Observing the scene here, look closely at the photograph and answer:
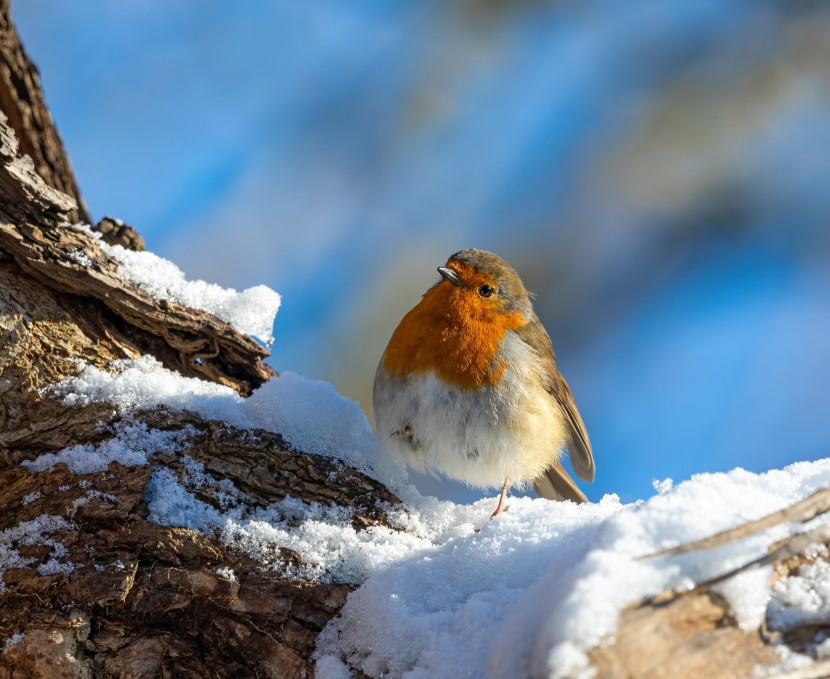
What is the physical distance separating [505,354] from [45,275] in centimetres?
165

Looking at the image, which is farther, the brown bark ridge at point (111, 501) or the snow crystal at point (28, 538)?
the snow crystal at point (28, 538)

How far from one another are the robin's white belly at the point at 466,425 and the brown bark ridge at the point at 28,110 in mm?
2083

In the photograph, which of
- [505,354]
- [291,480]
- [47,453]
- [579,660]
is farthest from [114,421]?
[579,660]

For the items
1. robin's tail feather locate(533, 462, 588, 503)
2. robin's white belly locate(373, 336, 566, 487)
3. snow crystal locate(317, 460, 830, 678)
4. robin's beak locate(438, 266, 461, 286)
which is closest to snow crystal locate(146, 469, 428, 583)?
snow crystal locate(317, 460, 830, 678)

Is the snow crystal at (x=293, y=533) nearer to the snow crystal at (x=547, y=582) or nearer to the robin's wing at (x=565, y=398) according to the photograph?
the snow crystal at (x=547, y=582)

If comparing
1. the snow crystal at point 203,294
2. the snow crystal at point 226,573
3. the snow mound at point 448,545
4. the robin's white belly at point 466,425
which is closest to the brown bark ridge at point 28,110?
the snow crystal at point 203,294

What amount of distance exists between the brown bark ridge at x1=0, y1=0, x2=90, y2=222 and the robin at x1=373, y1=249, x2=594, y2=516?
1998 mm

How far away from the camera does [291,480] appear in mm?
2221

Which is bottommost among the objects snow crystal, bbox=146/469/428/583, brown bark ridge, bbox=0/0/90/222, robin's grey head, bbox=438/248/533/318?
snow crystal, bbox=146/469/428/583

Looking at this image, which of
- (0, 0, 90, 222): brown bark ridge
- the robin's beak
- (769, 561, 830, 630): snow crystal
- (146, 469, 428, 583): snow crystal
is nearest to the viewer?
(769, 561, 830, 630): snow crystal

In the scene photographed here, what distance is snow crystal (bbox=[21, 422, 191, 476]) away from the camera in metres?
2.12

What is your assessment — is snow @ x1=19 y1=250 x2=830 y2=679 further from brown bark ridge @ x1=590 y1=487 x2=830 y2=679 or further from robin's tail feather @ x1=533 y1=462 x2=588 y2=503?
robin's tail feather @ x1=533 y1=462 x2=588 y2=503

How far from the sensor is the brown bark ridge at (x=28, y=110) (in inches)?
142

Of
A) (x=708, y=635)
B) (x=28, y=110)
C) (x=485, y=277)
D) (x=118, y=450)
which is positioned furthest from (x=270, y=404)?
(x=28, y=110)
